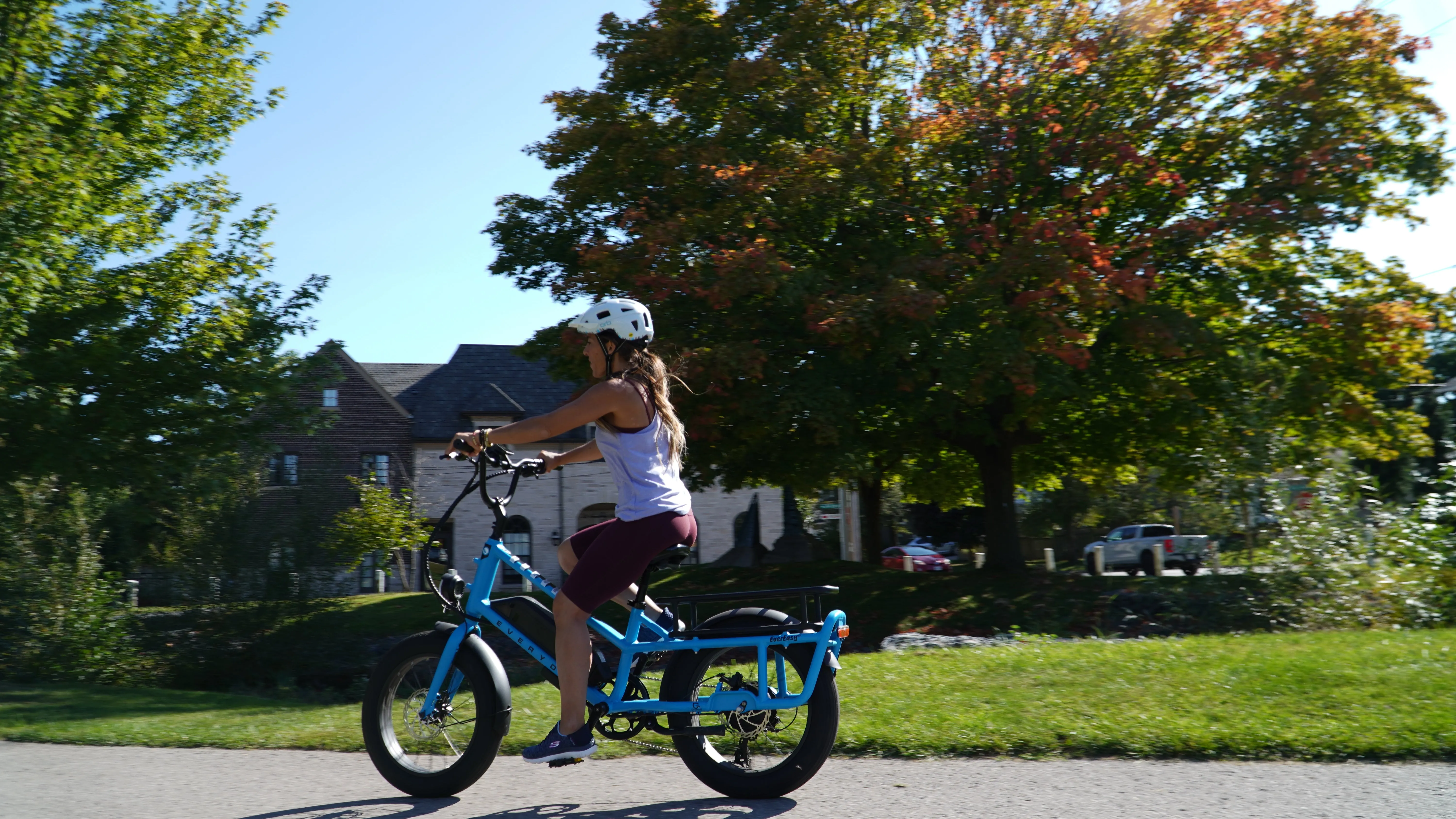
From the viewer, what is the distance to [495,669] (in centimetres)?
470

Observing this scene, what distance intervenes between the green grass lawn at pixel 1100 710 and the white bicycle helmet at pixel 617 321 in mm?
2055

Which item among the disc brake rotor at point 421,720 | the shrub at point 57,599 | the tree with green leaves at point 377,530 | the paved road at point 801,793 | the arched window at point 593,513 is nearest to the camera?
the paved road at point 801,793

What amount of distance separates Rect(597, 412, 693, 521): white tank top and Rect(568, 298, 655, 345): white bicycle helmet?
0.33 meters

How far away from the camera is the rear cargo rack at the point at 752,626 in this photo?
4.47m

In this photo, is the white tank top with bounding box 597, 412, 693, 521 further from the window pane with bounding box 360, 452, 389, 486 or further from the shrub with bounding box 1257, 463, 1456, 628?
the window pane with bounding box 360, 452, 389, 486

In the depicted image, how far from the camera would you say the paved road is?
4.12 meters

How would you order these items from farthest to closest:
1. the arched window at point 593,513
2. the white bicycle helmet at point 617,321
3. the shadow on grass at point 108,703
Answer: the arched window at point 593,513, the shadow on grass at point 108,703, the white bicycle helmet at point 617,321

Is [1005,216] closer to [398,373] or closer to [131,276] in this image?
[131,276]

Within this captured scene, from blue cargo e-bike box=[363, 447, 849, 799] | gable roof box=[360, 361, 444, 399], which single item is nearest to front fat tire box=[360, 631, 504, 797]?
blue cargo e-bike box=[363, 447, 849, 799]

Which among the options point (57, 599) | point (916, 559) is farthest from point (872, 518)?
point (57, 599)

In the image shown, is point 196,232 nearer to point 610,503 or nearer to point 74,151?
point 74,151

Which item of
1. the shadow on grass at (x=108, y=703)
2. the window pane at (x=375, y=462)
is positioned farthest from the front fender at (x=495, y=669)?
the window pane at (x=375, y=462)

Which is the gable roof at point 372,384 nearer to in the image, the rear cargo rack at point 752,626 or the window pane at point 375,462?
the window pane at point 375,462

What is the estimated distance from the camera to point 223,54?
15617mm
